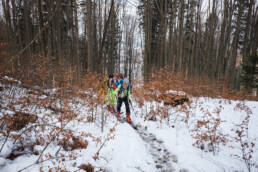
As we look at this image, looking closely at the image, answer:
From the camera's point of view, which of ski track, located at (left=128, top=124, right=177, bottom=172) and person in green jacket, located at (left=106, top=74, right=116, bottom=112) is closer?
ski track, located at (left=128, top=124, right=177, bottom=172)

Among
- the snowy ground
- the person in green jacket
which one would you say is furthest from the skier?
the snowy ground

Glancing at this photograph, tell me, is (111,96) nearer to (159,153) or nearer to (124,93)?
(124,93)

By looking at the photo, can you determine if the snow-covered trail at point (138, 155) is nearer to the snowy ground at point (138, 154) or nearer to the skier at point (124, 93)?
the snowy ground at point (138, 154)

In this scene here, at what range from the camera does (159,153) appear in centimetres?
354

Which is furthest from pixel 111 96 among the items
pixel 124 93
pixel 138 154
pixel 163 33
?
pixel 163 33

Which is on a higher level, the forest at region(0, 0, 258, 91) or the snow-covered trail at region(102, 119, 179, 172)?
the forest at region(0, 0, 258, 91)

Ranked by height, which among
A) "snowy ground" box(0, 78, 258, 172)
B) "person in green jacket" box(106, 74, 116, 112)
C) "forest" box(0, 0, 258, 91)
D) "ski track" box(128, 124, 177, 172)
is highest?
"forest" box(0, 0, 258, 91)

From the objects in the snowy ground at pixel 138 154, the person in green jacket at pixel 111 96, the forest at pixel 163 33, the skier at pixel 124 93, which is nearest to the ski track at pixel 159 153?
the snowy ground at pixel 138 154

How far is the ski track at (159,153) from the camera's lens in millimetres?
2977

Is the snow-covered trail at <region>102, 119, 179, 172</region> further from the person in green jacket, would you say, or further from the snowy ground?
the person in green jacket

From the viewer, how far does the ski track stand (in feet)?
9.77

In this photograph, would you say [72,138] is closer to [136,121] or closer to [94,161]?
[94,161]

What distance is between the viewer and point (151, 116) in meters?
6.10

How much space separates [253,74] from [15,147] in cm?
2297
